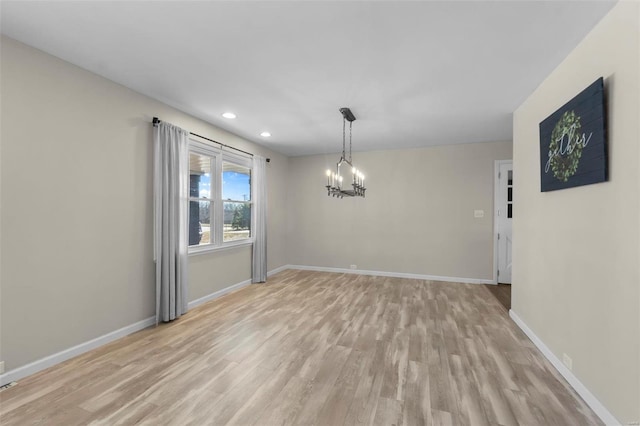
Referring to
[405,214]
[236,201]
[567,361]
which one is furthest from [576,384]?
[236,201]

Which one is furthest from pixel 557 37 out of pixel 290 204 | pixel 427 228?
pixel 290 204

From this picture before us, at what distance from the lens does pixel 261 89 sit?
9.48 feet

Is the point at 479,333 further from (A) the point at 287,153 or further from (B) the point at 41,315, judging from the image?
(A) the point at 287,153

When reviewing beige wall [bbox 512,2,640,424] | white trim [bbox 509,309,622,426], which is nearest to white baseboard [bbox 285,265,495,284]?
white trim [bbox 509,309,622,426]

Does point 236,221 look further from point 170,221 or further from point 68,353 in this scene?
point 68,353

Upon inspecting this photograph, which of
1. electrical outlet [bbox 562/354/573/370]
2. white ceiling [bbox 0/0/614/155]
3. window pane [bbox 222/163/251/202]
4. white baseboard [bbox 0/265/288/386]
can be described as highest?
white ceiling [bbox 0/0/614/155]

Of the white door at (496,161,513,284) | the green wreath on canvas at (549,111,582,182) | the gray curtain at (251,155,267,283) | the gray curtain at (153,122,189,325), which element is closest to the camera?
the green wreath on canvas at (549,111,582,182)

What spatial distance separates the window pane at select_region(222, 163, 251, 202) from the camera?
4496 mm

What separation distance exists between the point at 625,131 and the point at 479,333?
2.28 meters

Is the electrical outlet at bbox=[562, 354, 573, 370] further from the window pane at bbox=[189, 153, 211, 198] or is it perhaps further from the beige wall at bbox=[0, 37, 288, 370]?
the window pane at bbox=[189, 153, 211, 198]

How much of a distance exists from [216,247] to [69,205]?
197 centimetres

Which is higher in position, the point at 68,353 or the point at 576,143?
the point at 576,143

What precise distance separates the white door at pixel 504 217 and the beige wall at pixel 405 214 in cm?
13

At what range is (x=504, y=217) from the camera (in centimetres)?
493
